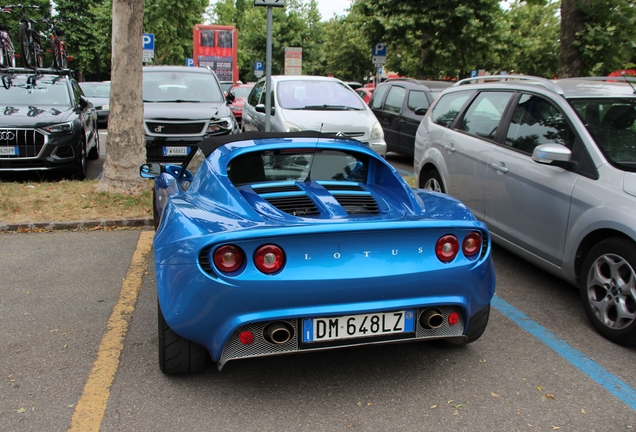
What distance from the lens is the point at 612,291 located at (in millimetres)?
3895

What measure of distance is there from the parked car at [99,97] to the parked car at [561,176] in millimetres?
14172

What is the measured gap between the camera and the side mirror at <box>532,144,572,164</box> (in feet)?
14.0

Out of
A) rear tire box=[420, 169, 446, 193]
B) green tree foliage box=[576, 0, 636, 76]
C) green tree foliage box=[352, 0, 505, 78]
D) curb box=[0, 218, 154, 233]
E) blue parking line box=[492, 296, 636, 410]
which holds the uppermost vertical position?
green tree foliage box=[352, 0, 505, 78]

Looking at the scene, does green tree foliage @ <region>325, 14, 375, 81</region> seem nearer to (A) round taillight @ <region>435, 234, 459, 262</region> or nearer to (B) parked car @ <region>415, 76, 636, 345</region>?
(B) parked car @ <region>415, 76, 636, 345</region>

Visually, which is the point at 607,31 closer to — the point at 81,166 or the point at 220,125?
the point at 220,125

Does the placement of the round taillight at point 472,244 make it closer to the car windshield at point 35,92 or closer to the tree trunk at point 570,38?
the tree trunk at point 570,38

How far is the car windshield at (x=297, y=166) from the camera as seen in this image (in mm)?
3824

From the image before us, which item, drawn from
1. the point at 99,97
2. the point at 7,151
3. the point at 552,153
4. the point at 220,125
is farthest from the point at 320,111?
the point at 99,97

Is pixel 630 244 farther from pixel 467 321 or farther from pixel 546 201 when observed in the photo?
pixel 467 321

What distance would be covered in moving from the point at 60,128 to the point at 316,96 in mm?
4178

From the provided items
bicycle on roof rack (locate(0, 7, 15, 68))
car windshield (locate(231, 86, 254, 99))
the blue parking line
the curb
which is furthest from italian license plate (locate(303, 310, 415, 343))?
car windshield (locate(231, 86, 254, 99))

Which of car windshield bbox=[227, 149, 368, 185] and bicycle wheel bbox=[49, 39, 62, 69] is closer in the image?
car windshield bbox=[227, 149, 368, 185]

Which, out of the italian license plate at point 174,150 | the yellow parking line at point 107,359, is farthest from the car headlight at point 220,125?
the yellow parking line at point 107,359

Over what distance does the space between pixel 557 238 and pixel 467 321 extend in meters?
1.60
